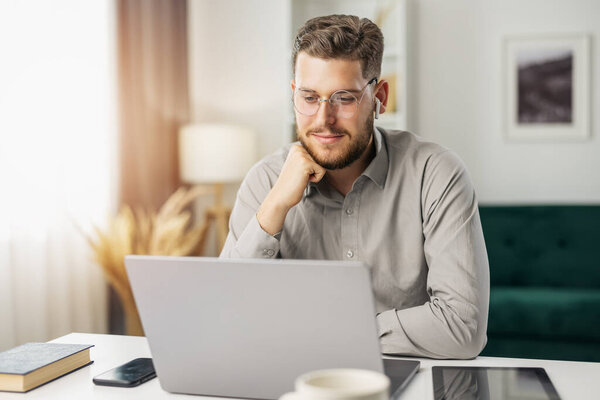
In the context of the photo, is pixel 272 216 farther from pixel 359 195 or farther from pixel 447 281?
pixel 447 281

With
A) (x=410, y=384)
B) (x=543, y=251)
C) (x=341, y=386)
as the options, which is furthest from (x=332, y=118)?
(x=543, y=251)

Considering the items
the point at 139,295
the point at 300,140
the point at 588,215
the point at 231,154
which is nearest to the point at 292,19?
the point at 231,154

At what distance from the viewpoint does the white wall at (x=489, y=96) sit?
3639 mm

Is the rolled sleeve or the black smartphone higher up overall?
the rolled sleeve

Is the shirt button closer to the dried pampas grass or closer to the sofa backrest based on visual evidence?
the dried pampas grass

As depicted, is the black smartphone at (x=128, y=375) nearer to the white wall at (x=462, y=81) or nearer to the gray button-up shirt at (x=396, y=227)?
the gray button-up shirt at (x=396, y=227)

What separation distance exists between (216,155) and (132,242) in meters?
Answer: 0.65

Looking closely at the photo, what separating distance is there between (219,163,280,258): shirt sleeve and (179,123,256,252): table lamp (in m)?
1.87

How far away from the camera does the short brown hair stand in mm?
1418

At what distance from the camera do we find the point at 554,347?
2895mm

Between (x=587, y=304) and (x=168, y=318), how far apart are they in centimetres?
247

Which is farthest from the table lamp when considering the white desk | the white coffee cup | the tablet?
the white coffee cup

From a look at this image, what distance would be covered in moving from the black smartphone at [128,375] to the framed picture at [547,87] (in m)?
3.06

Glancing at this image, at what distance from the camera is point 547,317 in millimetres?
2885
